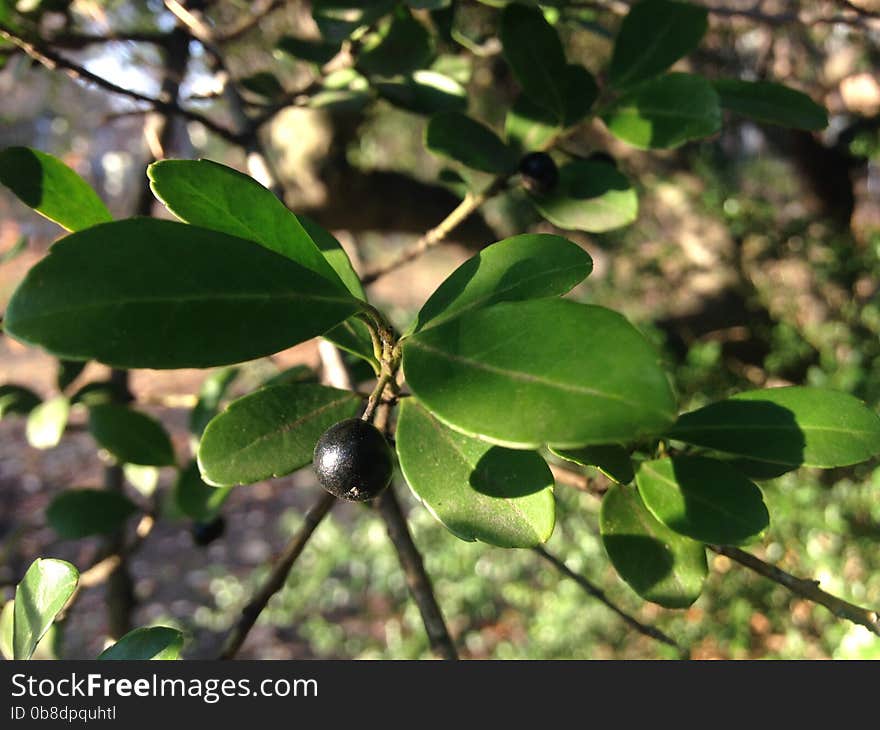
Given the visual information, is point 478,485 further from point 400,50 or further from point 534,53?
point 400,50

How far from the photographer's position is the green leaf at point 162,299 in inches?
13.6

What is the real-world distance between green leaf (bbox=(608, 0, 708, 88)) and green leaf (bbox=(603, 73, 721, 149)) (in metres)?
0.03

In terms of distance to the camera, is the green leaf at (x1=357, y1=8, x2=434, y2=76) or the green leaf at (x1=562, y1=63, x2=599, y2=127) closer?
the green leaf at (x1=562, y1=63, x2=599, y2=127)

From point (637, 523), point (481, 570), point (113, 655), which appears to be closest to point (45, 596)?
point (113, 655)

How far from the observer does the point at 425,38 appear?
36.6 inches

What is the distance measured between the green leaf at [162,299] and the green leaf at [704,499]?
0.90ft

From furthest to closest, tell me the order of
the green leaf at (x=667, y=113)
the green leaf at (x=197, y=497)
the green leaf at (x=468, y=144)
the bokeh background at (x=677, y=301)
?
the bokeh background at (x=677, y=301) < the green leaf at (x=197, y=497) < the green leaf at (x=468, y=144) < the green leaf at (x=667, y=113)

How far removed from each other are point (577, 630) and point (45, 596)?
2.37 meters

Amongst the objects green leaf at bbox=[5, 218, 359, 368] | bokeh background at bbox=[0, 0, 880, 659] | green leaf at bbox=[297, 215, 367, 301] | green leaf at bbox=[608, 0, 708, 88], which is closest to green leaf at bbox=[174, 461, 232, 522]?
green leaf at bbox=[297, 215, 367, 301]

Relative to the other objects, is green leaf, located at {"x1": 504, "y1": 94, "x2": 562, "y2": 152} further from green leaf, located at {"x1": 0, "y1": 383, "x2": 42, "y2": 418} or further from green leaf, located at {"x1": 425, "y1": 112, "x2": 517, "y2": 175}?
green leaf, located at {"x1": 0, "y1": 383, "x2": 42, "y2": 418}

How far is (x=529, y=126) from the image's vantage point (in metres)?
0.83

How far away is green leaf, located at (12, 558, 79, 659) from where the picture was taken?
21.7 inches

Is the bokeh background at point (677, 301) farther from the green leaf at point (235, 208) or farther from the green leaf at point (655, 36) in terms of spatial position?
the green leaf at point (235, 208)

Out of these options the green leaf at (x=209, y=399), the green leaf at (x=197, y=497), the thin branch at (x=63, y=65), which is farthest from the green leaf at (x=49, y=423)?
the thin branch at (x=63, y=65)
